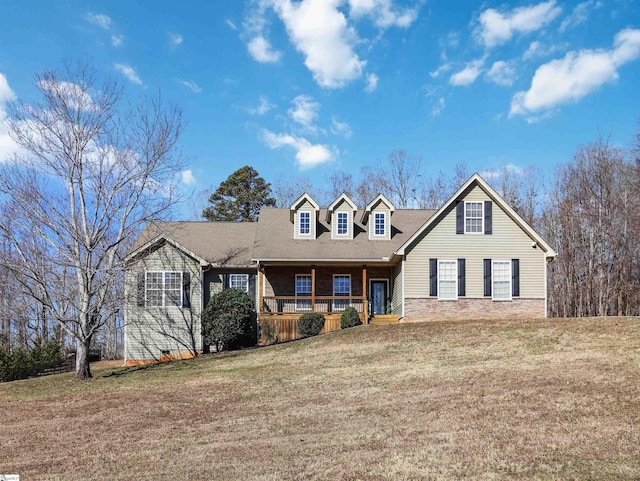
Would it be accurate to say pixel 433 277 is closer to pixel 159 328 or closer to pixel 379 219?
pixel 379 219

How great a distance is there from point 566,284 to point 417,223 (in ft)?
44.7

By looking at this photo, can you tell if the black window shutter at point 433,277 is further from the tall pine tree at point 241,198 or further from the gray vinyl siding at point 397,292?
the tall pine tree at point 241,198

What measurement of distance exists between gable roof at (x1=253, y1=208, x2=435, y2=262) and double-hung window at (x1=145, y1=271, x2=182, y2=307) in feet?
11.6

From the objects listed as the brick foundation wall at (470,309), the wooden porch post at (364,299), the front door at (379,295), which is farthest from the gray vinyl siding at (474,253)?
the front door at (379,295)

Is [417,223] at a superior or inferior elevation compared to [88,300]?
superior

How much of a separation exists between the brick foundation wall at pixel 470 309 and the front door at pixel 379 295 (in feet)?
11.5

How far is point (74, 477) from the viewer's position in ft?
24.2

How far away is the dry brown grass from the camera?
7.28 meters

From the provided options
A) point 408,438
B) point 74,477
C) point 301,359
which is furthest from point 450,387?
point 74,477

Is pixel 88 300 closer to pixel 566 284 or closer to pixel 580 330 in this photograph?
pixel 580 330

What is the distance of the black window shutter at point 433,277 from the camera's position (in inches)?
863

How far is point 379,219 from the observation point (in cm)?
2562

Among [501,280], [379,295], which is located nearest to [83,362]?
[379,295]

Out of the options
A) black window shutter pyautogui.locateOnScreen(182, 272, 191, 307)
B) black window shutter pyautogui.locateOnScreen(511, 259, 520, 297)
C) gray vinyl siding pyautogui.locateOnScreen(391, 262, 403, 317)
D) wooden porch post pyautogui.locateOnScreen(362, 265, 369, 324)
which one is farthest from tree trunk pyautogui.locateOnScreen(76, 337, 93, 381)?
black window shutter pyautogui.locateOnScreen(511, 259, 520, 297)
